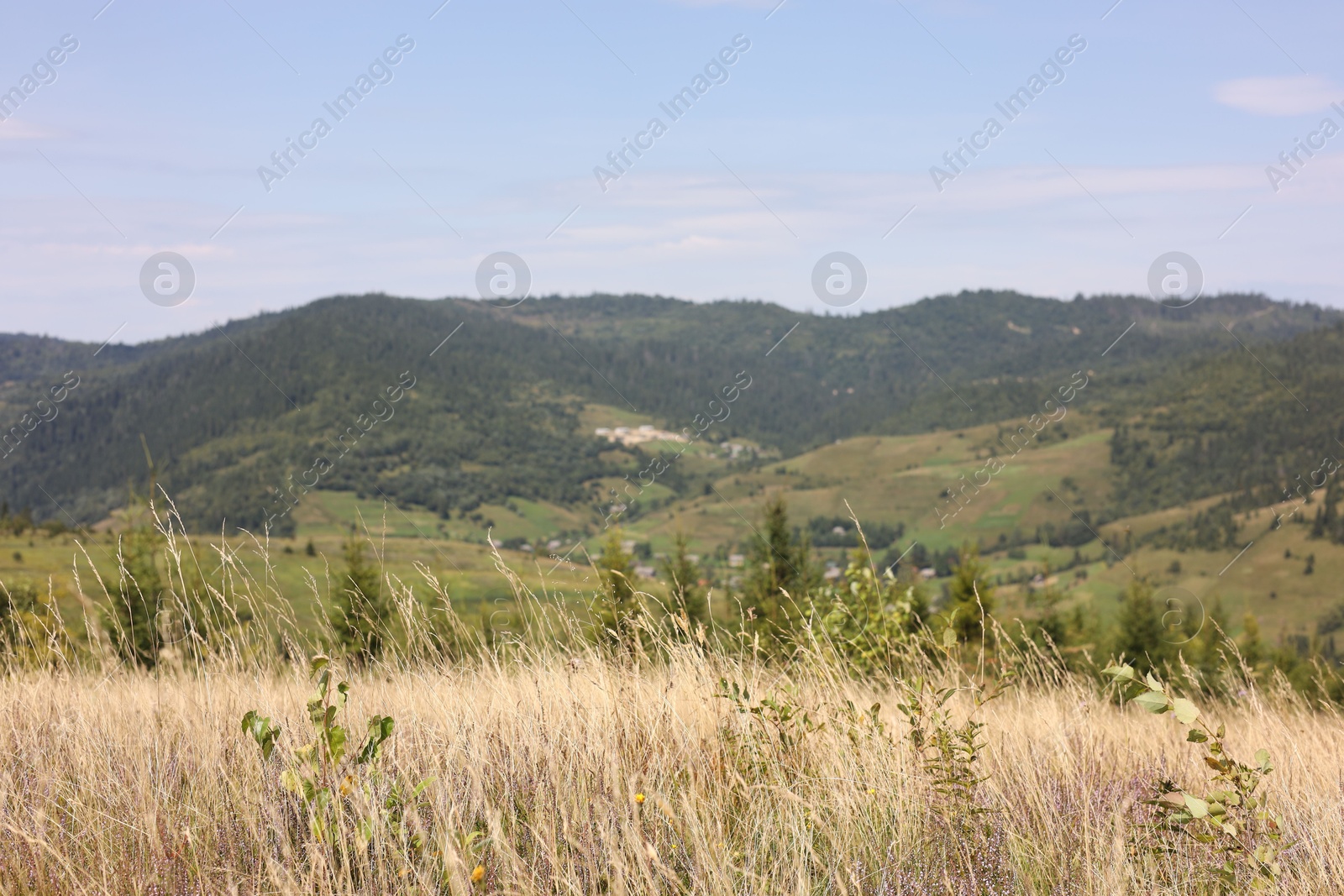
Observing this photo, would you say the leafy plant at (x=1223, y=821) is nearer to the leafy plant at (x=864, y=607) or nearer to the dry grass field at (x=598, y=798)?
the dry grass field at (x=598, y=798)

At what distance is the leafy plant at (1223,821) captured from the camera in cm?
237

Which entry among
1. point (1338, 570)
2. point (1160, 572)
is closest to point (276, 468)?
point (1160, 572)

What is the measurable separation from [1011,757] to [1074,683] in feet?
4.50

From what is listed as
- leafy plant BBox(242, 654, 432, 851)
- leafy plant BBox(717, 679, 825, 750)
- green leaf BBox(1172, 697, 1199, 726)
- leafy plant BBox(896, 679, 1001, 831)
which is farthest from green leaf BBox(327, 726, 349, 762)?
green leaf BBox(1172, 697, 1199, 726)

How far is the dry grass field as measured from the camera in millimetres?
2363

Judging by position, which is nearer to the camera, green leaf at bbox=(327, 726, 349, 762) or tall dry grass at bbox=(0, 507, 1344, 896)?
tall dry grass at bbox=(0, 507, 1344, 896)

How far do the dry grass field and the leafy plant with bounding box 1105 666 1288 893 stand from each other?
2.6 inches

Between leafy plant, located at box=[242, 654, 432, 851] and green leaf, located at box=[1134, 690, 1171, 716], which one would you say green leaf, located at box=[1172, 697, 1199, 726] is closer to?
green leaf, located at box=[1134, 690, 1171, 716]

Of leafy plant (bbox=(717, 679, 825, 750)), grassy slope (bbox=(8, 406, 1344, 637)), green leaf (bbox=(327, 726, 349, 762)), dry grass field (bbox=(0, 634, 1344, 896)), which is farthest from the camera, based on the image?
grassy slope (bbox=(8, 406, 1344, 637))

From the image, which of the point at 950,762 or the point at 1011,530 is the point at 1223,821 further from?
the point at 1011,530

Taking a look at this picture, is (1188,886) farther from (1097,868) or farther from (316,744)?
(316,744)

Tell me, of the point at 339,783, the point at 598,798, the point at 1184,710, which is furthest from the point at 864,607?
the point at 339,783

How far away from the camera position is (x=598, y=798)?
8.57 ft

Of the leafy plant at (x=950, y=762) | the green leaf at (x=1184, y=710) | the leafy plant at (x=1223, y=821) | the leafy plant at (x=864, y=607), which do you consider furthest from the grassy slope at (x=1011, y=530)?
the green leaf at (x=1184, y=710)
